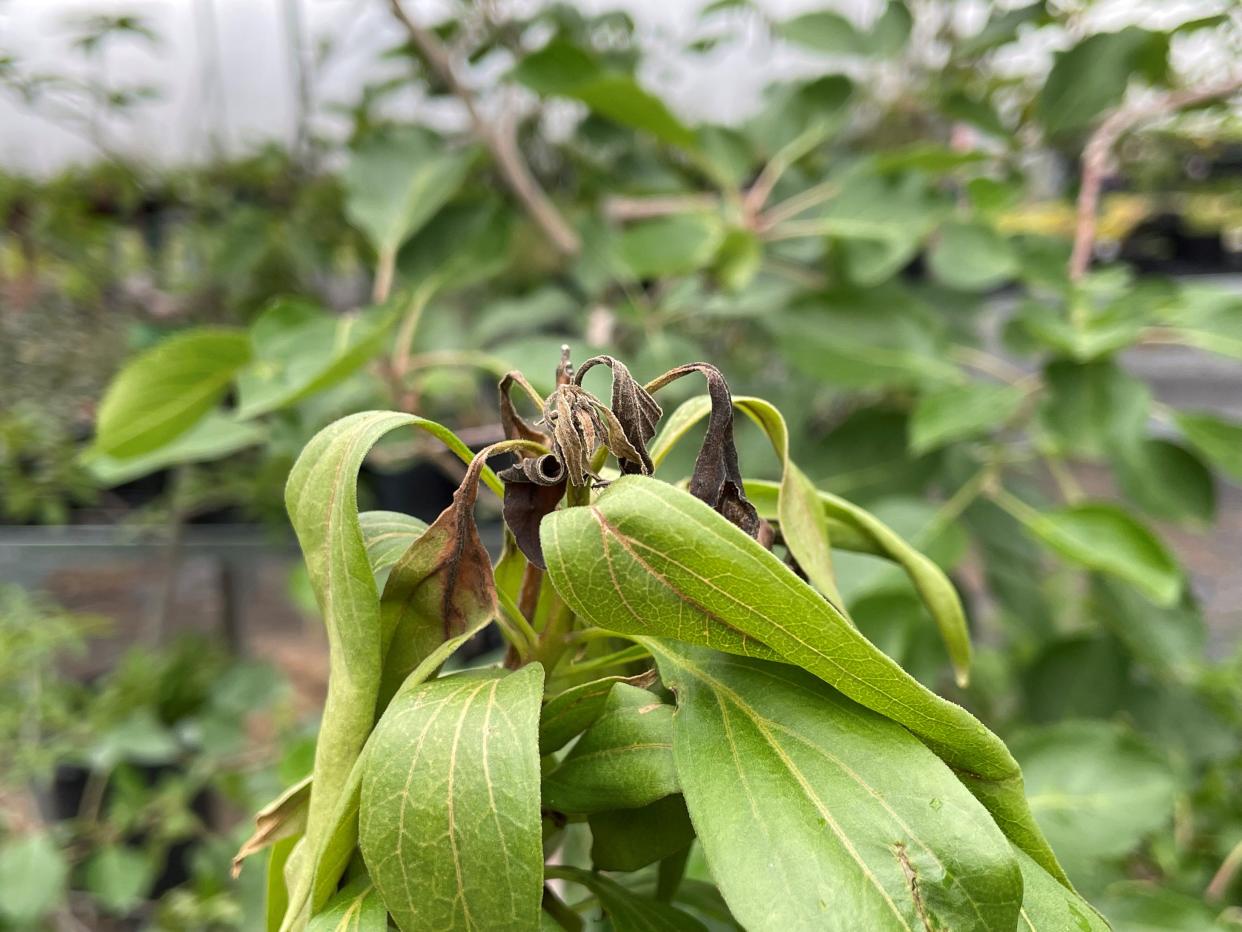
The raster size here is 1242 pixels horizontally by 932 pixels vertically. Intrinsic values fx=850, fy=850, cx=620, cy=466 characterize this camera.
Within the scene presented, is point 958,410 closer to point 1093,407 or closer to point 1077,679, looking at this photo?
point 1093,407

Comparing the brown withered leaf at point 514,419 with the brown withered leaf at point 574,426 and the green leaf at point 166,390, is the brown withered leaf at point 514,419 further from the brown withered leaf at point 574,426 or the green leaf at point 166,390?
the green leaf at point 166,390

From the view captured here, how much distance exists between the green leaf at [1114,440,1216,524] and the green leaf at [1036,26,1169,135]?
0.70 feet

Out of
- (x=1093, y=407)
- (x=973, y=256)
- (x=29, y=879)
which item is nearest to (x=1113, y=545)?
(x=1093, y=407)

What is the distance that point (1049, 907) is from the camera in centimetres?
14

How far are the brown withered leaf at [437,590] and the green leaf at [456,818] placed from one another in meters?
0.03

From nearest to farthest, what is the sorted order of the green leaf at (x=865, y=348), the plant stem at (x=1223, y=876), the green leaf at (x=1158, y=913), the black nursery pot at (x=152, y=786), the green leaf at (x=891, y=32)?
the green leaf at (x=1158, y=913), the plant stem at (x=1223, y=876), the green leaf at (x=865, y=348), the green leaf at (x=891, y=32), the black nursery pot at (x=152, y=786)

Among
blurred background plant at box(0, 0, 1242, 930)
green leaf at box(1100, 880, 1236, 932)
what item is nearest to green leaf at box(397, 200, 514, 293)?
blurred background plant at box(0, 0, 1242, 930)

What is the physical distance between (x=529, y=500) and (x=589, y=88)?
0.39m

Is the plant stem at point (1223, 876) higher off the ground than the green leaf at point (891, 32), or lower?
lower

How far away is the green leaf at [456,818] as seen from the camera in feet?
0.40

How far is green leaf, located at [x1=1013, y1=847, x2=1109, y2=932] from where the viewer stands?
0.44 feet

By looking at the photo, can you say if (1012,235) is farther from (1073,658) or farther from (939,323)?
(1073,658)

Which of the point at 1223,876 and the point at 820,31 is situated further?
the point at 820,31

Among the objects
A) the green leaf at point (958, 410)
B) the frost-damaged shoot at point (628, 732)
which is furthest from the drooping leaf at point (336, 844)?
the green leaf at point (958, 410)
